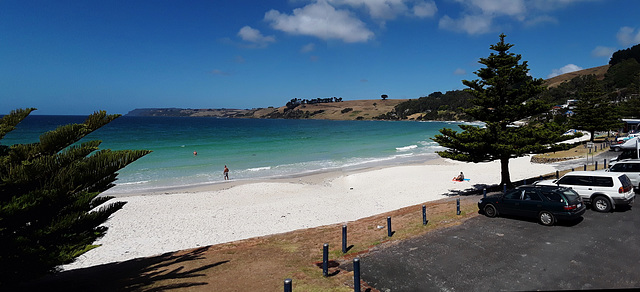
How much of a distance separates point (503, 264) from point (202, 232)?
46.4ft

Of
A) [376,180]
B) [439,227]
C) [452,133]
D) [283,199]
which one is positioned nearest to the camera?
[439,227]

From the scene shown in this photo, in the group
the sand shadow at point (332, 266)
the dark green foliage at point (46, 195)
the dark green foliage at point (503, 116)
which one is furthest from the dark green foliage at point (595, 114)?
the dark green foliage at point (46, 195)

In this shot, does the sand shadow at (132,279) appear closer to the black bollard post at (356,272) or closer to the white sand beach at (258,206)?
the black bollard post at (356,272)

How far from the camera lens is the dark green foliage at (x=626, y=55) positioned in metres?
140

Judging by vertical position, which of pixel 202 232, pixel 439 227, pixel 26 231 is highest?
pixel 26 231

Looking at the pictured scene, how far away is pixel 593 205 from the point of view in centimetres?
1307

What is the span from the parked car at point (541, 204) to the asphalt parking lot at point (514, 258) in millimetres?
444

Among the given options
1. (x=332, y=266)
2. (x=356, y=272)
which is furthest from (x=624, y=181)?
(x=356, y=272)

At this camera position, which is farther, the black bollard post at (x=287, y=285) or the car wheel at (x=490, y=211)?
the car wheel at (x=490, y=211)

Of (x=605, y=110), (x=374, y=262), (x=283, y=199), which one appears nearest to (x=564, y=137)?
(x=374, y=262)

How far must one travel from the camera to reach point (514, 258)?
28.9ft

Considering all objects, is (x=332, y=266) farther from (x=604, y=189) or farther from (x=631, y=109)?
(x=631, y=109)

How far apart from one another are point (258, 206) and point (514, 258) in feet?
54.0

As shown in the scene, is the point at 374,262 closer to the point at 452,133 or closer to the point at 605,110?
the point at 452,133
